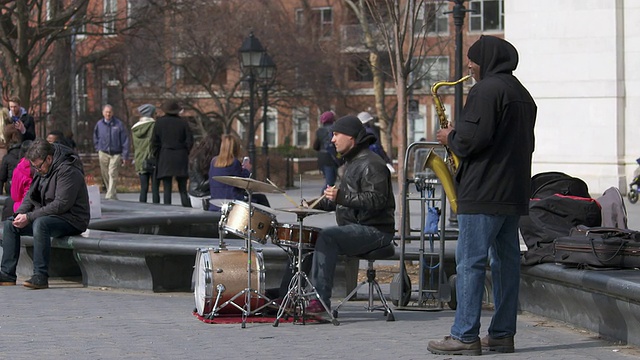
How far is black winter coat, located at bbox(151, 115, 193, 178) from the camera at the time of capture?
64.9 ft

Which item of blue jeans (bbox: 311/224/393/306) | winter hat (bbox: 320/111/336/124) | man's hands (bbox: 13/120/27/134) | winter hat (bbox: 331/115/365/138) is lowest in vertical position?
blue jeans (bbox: 311/224/393/306)

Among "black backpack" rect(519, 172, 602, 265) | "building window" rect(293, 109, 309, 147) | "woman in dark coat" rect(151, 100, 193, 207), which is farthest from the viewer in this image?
"building window" rect(293, 109, 309, 147)

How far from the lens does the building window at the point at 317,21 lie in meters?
53.5

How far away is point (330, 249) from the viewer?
953 cm

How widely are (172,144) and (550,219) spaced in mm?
10938

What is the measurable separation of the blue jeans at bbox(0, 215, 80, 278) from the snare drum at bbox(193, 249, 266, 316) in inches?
107

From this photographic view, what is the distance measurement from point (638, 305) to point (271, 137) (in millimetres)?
59667

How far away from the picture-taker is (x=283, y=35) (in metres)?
50.3

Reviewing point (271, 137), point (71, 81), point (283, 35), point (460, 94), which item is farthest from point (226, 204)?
point (271, 137)

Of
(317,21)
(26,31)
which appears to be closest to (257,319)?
(26,31)

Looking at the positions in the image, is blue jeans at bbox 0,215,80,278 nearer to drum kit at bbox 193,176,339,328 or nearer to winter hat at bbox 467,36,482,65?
drum kit at bbox 193,176,339,328

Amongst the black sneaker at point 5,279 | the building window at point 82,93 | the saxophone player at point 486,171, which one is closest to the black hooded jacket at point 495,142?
the saxophone player at point 486,171

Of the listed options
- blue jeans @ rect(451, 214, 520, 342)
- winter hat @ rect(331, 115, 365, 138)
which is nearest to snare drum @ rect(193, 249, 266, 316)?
winter hat @ rect(331, 115, 365, 138)

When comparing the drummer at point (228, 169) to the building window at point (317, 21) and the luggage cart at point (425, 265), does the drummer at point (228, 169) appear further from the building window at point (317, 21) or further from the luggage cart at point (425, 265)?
the building window at point (317, 21)
